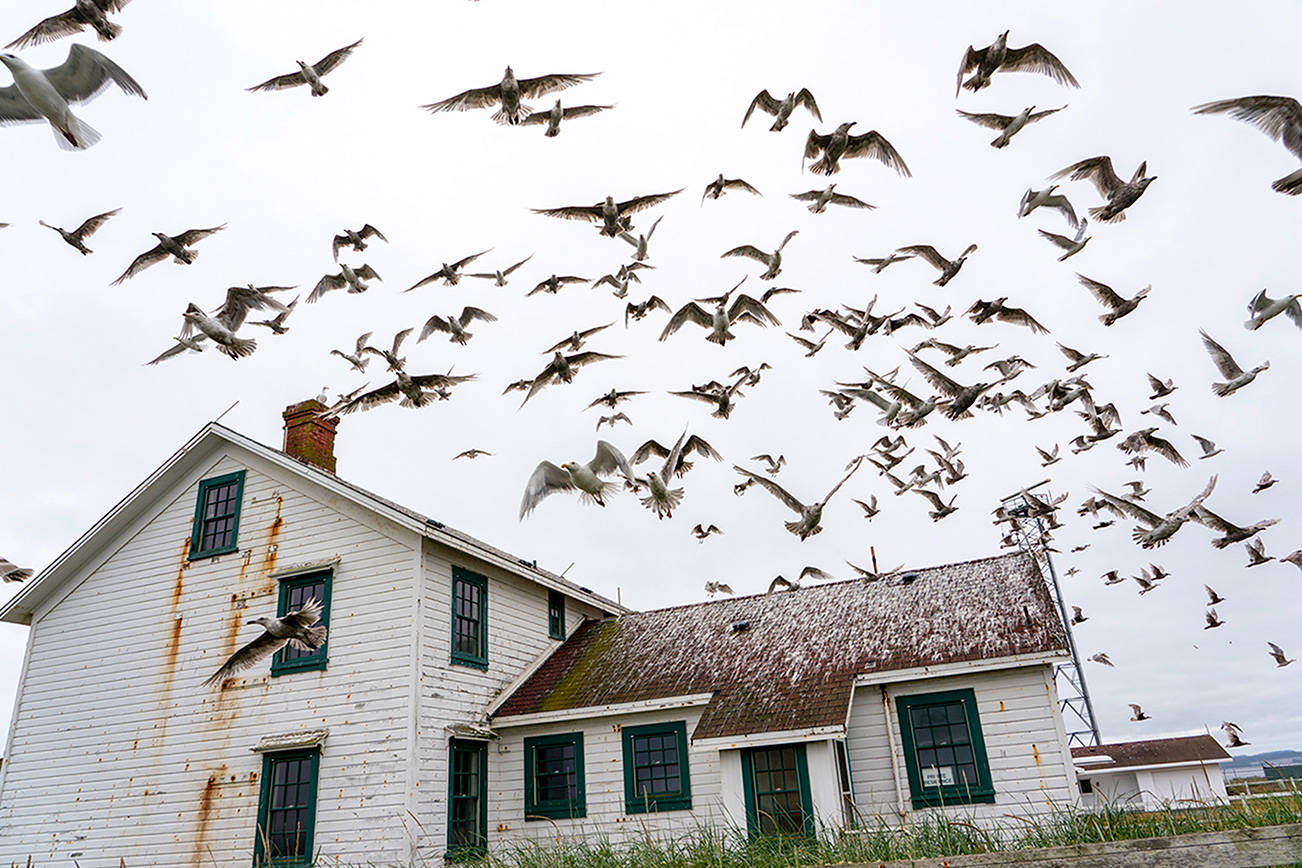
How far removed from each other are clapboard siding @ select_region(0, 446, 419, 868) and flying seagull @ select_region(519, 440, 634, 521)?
558cm

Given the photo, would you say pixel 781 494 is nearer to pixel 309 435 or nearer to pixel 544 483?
pixel 544 483

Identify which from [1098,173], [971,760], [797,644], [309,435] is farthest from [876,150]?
[309,435]

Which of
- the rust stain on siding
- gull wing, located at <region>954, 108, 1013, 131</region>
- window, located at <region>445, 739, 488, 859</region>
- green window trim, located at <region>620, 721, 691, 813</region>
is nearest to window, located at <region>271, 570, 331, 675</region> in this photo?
the rust stain on siding

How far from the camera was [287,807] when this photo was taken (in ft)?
50.6

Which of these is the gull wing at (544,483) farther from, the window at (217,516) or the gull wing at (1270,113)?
the window at (217,516)

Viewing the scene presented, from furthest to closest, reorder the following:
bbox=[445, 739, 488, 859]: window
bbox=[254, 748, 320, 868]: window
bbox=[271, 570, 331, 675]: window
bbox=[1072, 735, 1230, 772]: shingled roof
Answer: bbox=[1072, 735, 1230, 772]: shingled roof → bbox=[271, 570, 331, 675]: window → bbox=[445, 739, 488, 859]: window → bbox=[254, 748, 320, 868]: window

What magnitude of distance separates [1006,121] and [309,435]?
586 inches

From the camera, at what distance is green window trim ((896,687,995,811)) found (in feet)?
46.9

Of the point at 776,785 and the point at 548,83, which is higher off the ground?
the point at 548,83

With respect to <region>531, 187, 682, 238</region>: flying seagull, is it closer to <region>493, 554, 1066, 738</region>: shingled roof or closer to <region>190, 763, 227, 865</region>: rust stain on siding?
<region>493, 554, 1066, 738</region>: shingled roof

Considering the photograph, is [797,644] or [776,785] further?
[797,644]

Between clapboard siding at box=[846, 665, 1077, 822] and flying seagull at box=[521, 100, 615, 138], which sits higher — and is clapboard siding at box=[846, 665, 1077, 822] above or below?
below

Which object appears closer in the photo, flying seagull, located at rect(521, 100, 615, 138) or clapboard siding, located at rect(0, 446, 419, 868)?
flying seagull, located at rect(521, 100, 615, 138)

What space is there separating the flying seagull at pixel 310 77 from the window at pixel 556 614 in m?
12.0
